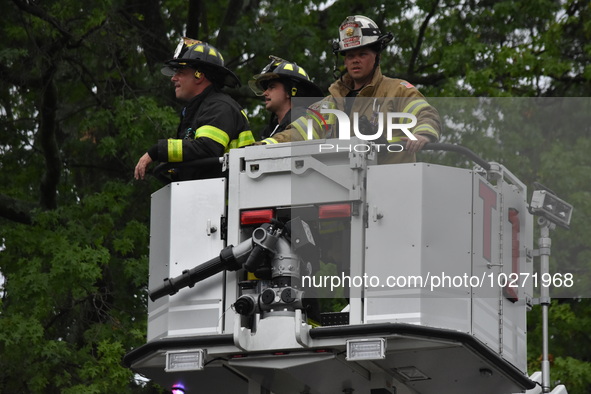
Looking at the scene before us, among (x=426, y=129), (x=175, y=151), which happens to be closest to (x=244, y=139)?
(x=175, y=151)

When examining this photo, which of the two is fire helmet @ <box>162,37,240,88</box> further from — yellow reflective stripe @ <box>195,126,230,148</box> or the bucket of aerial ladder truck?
the bucket of aerial ladder truck

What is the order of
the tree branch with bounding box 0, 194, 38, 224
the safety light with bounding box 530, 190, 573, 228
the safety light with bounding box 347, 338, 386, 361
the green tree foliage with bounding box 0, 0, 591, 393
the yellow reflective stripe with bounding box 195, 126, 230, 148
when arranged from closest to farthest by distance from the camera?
the safety light with bounding box 347, 338, 386, 361 → the yellow reflective stripe with bounding box 195, 126, 230, 148 → the safety light with bounding box 530, 190, 573, 228 → the green tree foliage with bounding box 0, 0, 591, 393 → the tree branch with bounding box 0, 194, 38, 224

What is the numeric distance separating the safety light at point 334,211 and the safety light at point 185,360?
114 centimetres

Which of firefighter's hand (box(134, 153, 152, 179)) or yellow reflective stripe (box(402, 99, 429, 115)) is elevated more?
yellow reflective stripe (box(402, 99, 429, 115))

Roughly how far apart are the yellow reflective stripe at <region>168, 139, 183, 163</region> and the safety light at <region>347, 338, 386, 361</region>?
1838mm

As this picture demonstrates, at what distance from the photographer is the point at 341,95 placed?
10.6m

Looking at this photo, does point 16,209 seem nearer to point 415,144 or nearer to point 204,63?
point 204,63

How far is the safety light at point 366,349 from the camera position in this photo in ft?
29.8

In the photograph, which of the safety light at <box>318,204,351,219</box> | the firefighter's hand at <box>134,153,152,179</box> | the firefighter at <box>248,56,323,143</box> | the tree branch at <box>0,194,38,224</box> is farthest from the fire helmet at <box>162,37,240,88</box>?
the tree branch at <box>0,194,38,224</box>

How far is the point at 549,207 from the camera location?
10805 millimetres

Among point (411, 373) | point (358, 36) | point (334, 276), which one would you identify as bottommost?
point (411, 373)

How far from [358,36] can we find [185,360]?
2614 millimetres

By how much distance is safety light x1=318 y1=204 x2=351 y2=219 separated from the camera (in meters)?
9.48

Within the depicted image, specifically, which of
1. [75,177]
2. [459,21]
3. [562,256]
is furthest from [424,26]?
[75,177]
